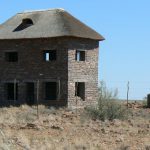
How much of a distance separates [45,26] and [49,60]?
2363 millimetres

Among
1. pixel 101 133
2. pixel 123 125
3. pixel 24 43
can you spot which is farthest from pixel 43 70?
pixel 101 133

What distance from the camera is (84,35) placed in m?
34.7

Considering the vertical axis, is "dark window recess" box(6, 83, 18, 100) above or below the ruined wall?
below

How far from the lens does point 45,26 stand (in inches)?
1394

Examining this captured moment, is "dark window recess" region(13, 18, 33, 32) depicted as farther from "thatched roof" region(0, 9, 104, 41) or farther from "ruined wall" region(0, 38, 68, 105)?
"ruined wall" region(0, 38, 68, 105)

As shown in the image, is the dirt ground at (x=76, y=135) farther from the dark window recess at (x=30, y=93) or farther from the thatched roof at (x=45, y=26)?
the dark window recess at (x=30, y=93)

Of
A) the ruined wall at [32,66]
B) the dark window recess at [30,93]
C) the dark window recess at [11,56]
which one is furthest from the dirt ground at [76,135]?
the dark window recess at [11,56]

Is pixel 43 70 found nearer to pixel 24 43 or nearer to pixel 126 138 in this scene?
pixel 24 43

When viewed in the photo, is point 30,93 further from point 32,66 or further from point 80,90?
point 80,90

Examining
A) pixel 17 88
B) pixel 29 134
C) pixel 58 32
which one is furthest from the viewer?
pixel 17 88

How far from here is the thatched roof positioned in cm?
3431

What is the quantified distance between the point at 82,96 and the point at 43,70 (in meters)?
3.35

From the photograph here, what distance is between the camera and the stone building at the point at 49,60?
34.1 meters

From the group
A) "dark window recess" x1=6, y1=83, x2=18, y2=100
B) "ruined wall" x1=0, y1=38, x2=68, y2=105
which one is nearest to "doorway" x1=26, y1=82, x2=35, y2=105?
"ruined wall" x1=0, y1=38, x2=68, y2=105
